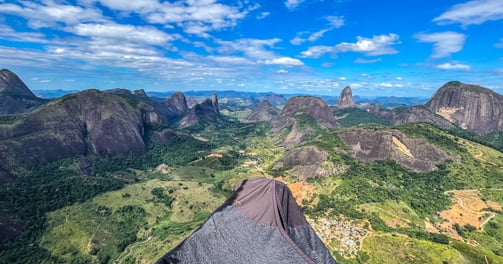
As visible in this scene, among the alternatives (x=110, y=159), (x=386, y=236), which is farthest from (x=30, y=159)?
(x=386, y=236)

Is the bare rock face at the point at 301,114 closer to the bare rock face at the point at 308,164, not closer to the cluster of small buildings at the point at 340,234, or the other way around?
the bare rock face at the point at 308,164

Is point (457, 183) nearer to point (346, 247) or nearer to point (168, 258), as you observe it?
point (346, 247)

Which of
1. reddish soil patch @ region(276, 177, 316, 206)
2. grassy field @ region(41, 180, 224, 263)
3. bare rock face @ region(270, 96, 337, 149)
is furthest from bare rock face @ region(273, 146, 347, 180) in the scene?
bare rock face @ region(270, 96, 337, 149)

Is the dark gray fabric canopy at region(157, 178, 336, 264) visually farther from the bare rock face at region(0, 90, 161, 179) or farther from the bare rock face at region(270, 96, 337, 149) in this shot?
the bare rock face at region(270, 96, 337, 149)

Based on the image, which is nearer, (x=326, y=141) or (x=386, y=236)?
(x=386, y=236)

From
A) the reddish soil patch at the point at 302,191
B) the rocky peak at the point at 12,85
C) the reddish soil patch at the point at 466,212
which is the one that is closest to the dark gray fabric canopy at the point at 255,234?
the reddish soil patch at the point at 466,212

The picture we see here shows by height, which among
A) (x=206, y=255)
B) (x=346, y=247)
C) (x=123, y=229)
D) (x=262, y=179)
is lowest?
(x=123, y=229)
